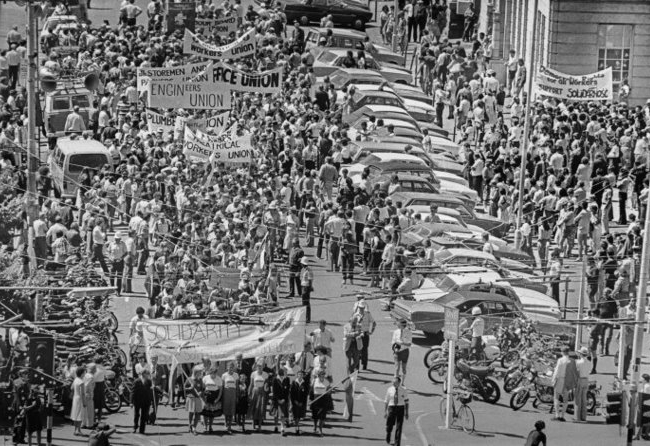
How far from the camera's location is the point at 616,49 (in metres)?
64.1

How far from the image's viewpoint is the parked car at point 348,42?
2667 inches

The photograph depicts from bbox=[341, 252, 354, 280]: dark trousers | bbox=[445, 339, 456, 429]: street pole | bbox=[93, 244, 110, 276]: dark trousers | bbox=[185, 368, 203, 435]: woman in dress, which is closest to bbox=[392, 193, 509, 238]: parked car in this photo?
bbox=[341, 252, 354, 280]: dark trousers

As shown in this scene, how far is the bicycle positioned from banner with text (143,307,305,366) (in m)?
3.02

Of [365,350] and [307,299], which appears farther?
[307,299]

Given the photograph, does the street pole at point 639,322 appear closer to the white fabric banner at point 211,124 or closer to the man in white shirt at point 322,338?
the man in white shirt at point 322,338

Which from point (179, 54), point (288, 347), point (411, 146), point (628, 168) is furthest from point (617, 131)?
point (288, 347)

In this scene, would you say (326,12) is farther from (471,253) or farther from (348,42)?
(471,253)

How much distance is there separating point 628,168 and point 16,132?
1628cm

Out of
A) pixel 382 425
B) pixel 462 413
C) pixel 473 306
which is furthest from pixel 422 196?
pixel 382 425

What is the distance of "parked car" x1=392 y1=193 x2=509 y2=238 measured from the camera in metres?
50.9

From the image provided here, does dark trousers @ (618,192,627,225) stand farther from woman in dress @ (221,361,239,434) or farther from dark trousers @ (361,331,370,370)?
woman in dress @ (221,361,239,434)

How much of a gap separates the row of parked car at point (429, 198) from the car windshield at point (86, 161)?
637cm

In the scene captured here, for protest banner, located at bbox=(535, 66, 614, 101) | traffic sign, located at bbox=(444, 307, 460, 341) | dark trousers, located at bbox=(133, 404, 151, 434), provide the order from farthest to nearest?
protest banner, located at bbox=(535, 66, 614, 101), traffic sign, located at bbox=(444, 307, 460, 341), dark trousers, located at bbox=(133, 404, 151, 434)

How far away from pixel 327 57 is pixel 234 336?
92.3ft
